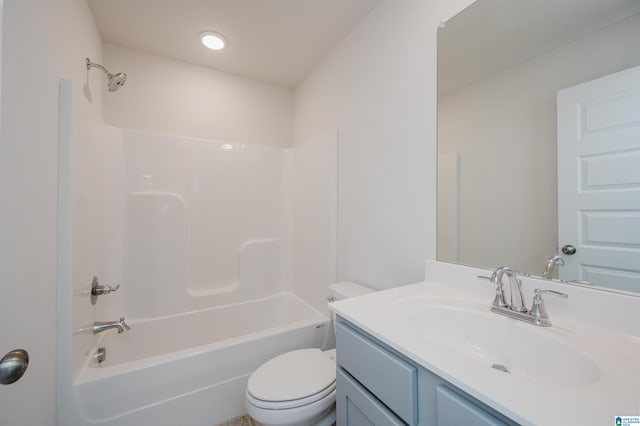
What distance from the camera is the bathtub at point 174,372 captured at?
124 centimetres

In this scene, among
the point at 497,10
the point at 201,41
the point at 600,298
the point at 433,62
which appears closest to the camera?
the point at 600,298

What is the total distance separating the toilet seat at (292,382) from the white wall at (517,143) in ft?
2.66

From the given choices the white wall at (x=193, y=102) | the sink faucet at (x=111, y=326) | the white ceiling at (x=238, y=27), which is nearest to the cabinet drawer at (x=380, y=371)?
the sink faucet at (x=111, y=326)

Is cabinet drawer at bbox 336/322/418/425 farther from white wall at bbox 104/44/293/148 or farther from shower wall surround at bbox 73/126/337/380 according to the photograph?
white wall at bbox 104/44/293/148

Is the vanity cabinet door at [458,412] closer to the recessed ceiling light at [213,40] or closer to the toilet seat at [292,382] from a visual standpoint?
the toilet seat at [292,382]

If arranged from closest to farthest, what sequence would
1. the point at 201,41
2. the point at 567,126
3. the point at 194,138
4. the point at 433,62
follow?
1. the point at 567,126
2. the point at 433,62
3. the point at 201,41
4. the point at 194,138

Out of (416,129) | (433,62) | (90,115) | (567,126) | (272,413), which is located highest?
(433,62)

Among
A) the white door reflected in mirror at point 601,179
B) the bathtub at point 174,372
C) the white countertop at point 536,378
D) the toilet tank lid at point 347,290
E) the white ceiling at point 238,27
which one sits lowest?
the bathtub at point 174,372

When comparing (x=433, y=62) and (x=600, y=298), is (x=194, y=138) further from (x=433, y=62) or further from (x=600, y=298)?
(x=600, y=298)

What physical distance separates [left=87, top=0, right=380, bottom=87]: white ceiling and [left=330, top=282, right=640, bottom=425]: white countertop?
1.78m

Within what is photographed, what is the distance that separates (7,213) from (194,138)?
1.57 meters

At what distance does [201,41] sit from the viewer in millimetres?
1922

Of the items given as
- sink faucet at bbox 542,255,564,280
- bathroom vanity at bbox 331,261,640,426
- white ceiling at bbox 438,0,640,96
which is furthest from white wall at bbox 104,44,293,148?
sink faucet at bbox 542,255,564,280

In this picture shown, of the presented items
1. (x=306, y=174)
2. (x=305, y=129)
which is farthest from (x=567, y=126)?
(x=305, y=129)
